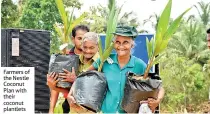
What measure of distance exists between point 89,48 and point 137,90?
0.39m

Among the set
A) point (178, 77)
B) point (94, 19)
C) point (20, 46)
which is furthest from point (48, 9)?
point (178, 77)

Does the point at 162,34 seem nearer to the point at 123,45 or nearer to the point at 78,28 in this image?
the point at 123,45

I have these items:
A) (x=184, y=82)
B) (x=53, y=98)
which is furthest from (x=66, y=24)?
(x=184, y=82)

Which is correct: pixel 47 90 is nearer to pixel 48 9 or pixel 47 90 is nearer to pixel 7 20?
Answer: pixel 48 9

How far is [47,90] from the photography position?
3662 millimetres

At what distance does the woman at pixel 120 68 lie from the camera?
2.74m

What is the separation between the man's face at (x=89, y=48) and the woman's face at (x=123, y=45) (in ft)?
0.53

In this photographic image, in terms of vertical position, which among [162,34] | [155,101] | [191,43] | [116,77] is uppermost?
[162,34]

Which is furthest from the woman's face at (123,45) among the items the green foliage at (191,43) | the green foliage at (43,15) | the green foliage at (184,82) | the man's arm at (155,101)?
the green foliage at (191,43)

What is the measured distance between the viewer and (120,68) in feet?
9.09

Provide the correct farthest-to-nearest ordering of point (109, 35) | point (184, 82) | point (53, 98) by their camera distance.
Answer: point (184, 82)
point (53, 98)
point (109, 35)

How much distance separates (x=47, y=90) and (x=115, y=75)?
1010 millimetres

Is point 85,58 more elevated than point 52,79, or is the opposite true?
point 85,58

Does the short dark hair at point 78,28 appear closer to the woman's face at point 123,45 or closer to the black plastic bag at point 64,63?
the black plastic bag at point 64,63
